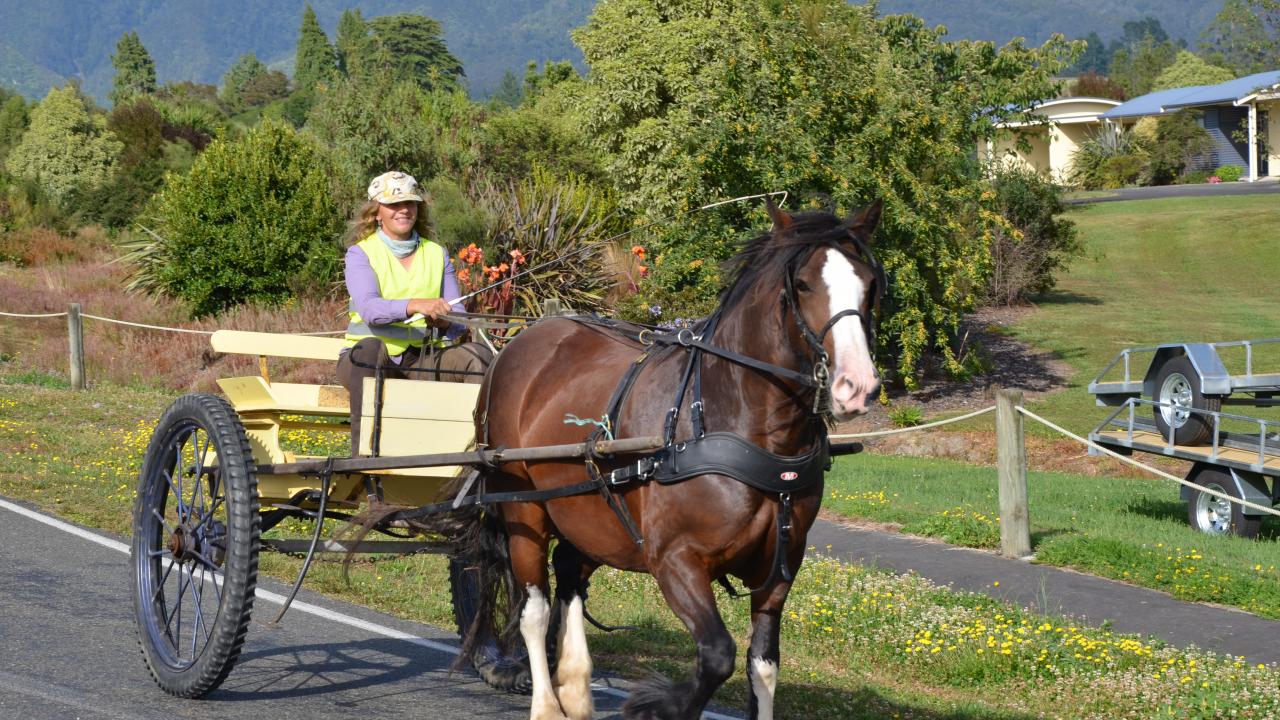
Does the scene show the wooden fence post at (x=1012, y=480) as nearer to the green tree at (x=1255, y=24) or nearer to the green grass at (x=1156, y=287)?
the green grass at (x=1156, y=287)

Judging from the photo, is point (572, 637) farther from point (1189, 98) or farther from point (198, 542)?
point (1189, 98)

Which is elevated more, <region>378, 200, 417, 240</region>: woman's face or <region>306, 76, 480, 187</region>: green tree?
<region>306, 76, 480, 187</region>: green tree

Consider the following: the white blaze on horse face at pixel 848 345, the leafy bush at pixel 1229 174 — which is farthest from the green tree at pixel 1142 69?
the white blaze on horse face at pixel 848 345

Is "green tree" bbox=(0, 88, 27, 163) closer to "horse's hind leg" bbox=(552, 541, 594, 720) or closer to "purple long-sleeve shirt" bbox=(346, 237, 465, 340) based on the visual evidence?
"purple long-sleeve shirt" bbox=(346, 237, 465, 340)

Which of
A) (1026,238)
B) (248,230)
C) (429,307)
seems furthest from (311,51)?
(429,307)

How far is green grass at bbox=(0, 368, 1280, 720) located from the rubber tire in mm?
4823

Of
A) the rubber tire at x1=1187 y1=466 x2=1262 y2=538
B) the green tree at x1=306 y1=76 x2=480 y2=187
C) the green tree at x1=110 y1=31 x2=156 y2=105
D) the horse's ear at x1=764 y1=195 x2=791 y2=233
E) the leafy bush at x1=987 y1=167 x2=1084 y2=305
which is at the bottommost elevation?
the rubber tire at x1=1187 y1=466 x2=1262 y2=538

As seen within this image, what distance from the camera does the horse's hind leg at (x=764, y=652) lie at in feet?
17.6

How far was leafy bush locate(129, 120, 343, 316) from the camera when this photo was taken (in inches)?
990

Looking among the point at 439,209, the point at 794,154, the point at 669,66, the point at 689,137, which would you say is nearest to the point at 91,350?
the point at 439,209

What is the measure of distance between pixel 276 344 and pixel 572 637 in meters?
2.68

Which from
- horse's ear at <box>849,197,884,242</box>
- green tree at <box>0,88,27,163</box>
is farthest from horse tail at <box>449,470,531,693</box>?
green tree at <box>0,88,27,163</box>

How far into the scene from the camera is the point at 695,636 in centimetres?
518

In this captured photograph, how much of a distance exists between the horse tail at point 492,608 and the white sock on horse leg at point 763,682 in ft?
5.46
